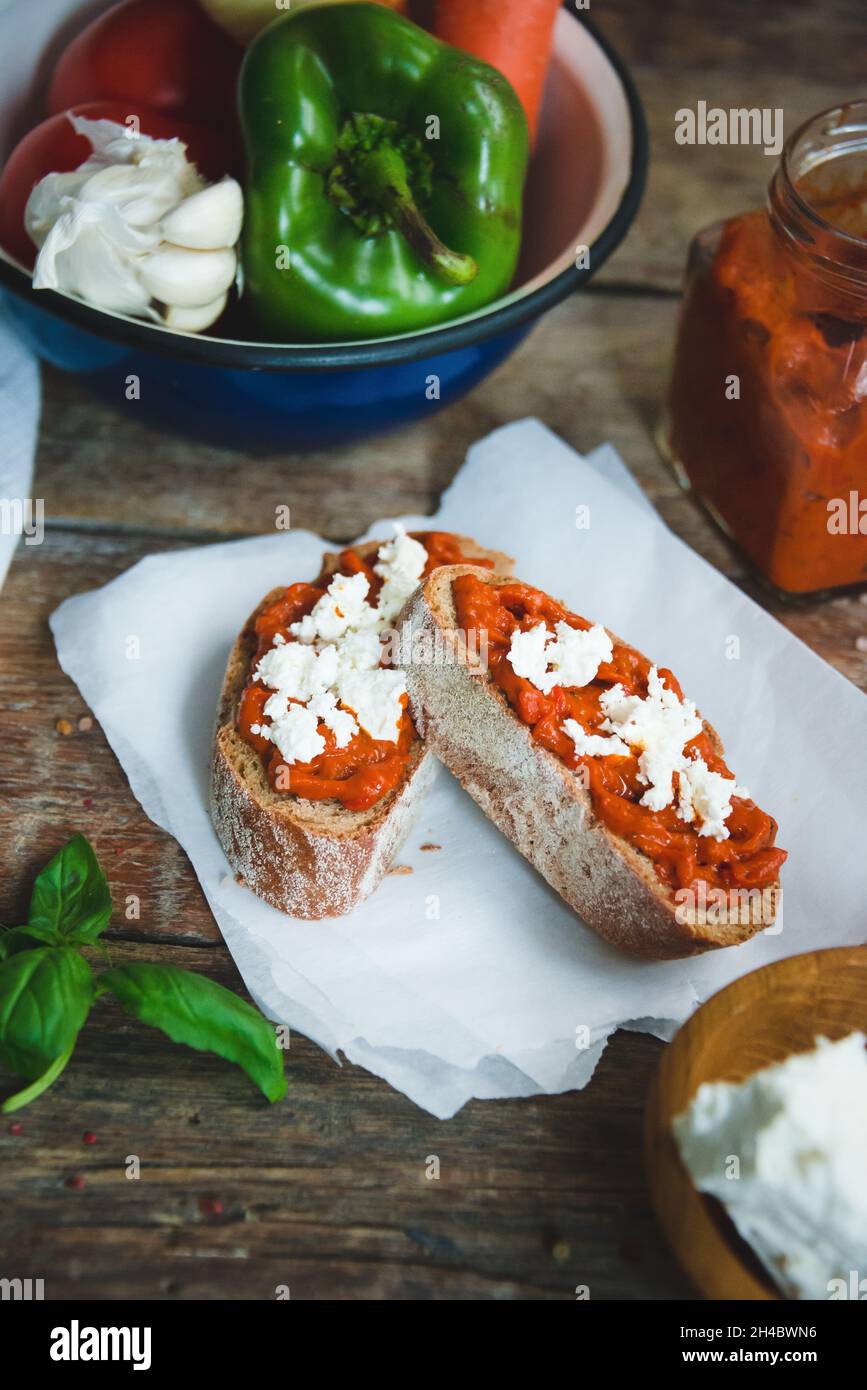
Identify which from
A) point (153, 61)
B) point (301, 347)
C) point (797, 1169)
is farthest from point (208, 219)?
point (797, 1169)

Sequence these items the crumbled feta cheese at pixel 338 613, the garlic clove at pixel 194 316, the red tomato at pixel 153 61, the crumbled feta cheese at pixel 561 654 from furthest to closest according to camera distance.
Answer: the red tomato at pixel 153 61 → the garlic clove at pixel 194 316 → the crumbled feta cheese at pixel 338 613 → the crumbled feta cheese at pixel 561 654

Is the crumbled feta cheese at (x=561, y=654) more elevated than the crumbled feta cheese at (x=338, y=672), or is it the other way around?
the crumbled feta cheese at (x=561, y=654)

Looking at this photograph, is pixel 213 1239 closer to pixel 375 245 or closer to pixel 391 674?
pixel 391 674

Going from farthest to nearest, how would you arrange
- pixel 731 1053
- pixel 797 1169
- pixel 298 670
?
1. pixel 298 670
2. pixel 731 1053
3. pixel 797 1169

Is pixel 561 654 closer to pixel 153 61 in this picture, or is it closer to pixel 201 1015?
pixel 201 1015

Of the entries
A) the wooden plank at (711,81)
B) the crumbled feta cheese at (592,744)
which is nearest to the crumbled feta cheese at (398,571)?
the crumbled feta cheese at (592,744)

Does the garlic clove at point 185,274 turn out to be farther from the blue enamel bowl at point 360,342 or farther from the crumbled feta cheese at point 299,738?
the crumbled feta cheese at point 299,738

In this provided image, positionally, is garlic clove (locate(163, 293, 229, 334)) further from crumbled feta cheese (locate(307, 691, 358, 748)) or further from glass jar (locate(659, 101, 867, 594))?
glass jar (locate(659, 101, 867, 594))

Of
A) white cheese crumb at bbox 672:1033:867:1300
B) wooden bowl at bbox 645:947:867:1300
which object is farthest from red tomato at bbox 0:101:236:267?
white cheese crumb at bbox 672:1033:867:1300

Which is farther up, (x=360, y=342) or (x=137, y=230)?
(x=137, y=230)
